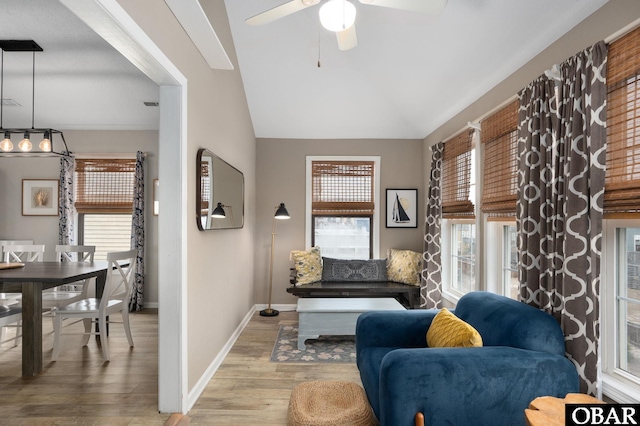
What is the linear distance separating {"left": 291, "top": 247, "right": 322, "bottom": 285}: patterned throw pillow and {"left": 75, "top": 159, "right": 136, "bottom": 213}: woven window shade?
248 centimetres

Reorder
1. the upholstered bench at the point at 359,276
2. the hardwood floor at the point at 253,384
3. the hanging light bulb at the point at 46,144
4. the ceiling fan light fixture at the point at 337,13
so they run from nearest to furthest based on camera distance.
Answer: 1. the ceiling fan light fixture at the point at 337,13
2. the hardwood floor at the point at 253,384
3. the hanging light bulb at the point at 46,144
4. the upholstered bench at the point at 359,276

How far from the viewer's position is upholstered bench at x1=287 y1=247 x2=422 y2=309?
14.9 ft

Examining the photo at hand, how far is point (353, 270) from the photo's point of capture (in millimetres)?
4926

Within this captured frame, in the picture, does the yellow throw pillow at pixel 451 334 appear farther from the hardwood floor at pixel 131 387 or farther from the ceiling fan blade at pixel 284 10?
the ceiling fan blade at pixel 284 10

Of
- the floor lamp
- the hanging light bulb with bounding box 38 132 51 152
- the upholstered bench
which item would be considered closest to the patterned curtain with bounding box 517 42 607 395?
the upholstered bench

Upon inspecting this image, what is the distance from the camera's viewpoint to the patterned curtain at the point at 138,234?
199 inches

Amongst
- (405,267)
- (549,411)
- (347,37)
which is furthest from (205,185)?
(405,267)

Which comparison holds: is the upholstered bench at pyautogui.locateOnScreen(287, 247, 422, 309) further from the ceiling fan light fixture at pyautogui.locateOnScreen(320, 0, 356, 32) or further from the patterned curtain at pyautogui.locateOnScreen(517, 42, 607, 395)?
the ceiling fan light fixture at pyautogui.locateOnScreen(320, 0, 356, 32)

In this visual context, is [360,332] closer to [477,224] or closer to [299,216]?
[477,224]

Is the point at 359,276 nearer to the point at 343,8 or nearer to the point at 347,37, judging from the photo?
the point at 347,37

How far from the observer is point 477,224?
3.36 meters

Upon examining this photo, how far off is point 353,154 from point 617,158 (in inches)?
143

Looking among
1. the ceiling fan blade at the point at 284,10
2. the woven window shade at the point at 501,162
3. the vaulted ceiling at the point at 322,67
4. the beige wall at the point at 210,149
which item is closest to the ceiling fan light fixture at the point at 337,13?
the ceiling fan blade at the point at 284,10

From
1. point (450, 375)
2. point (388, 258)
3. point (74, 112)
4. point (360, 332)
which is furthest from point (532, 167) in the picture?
point (74, 112)
